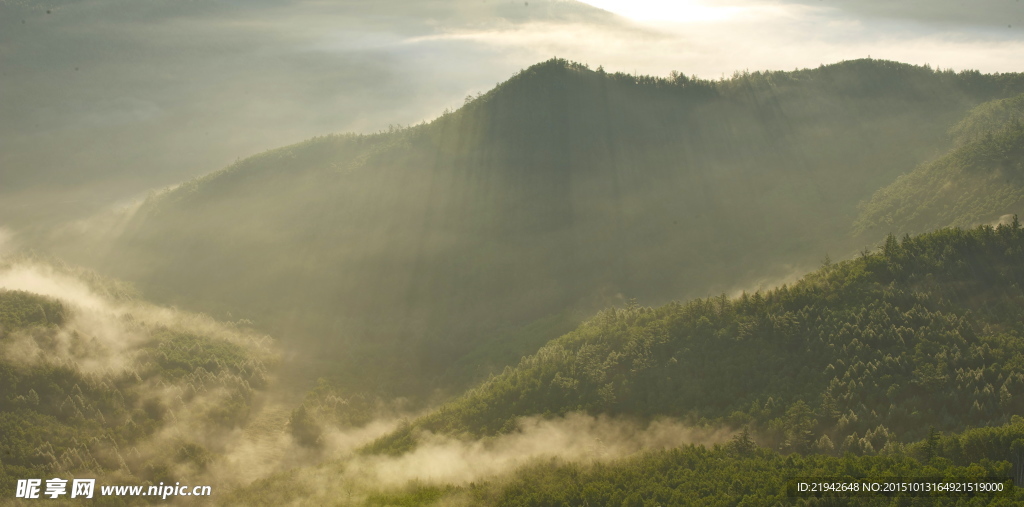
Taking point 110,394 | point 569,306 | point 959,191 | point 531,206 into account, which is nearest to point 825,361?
point 569,306

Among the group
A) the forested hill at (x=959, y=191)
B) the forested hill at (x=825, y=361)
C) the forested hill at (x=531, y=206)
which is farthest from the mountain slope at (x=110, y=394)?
the forested hill at (x=959, y=191)

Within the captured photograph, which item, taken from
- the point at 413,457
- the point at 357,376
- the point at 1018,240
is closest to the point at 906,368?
the point at 1018,240

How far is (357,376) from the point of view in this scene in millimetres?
96750

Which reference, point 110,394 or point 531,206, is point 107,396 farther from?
point 531,206

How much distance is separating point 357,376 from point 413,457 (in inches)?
1253

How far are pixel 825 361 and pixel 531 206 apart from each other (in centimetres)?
6925

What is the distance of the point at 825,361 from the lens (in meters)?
61.2

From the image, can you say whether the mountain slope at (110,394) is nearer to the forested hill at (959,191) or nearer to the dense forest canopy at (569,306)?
the dense forest canopy at (569,306)

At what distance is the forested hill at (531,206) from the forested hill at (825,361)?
25705 mm

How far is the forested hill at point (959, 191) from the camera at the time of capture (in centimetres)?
8619

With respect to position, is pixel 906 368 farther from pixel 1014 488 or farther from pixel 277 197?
pixel 277 197

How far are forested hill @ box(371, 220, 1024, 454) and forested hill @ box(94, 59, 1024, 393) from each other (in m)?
25.7

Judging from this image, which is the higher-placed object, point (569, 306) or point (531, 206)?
point (531, 206)

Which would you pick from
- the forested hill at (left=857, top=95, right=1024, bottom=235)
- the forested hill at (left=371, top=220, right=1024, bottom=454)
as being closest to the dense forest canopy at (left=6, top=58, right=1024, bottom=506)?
the forested hill at (left=371, top=220, right=1024, bottom=454)
